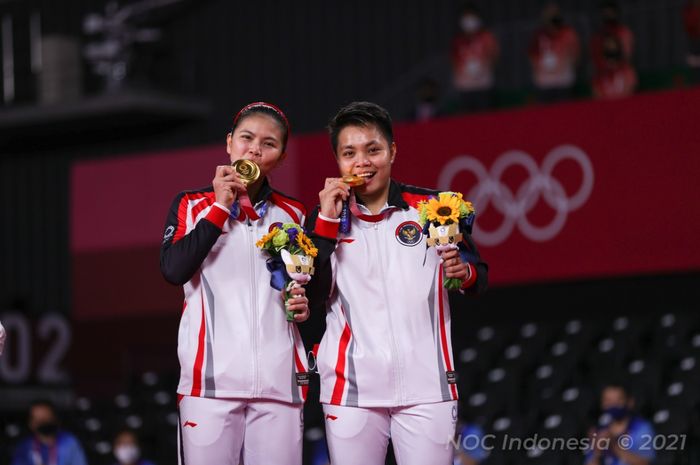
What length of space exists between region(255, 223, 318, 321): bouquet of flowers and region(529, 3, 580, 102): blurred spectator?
23.1 feet

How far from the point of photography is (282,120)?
4.43m

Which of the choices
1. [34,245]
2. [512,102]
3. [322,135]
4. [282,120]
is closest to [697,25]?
[512,102]

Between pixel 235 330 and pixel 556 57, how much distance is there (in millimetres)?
7398

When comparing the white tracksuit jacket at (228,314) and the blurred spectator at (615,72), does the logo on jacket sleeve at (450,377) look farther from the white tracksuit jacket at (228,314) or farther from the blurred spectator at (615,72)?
the blurred spectator at (615,72)

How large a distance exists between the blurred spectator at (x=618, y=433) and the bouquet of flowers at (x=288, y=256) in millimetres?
3738

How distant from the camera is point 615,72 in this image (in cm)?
1061

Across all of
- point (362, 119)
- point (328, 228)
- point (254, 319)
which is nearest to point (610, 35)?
point (362, 119)

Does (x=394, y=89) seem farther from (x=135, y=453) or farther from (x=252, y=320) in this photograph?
(x=252, y=320)

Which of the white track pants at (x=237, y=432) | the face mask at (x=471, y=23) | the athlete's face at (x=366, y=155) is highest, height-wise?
the face mask at (x=471, y=23)

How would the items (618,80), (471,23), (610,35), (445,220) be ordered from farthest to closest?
(471,23), (610,35), (618,80), (445,220)

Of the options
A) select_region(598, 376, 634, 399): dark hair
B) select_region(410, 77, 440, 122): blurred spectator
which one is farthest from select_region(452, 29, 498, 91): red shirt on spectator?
select_region(598, 376, 634, 399): dark hair

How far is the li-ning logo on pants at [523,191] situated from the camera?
32.9 ft

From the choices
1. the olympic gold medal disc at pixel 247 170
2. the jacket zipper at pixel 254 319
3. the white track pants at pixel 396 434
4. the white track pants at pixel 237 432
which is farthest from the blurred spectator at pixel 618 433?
the olympic gold medal disc at pixel 247 170

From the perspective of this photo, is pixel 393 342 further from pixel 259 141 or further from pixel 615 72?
pixel 615 72
